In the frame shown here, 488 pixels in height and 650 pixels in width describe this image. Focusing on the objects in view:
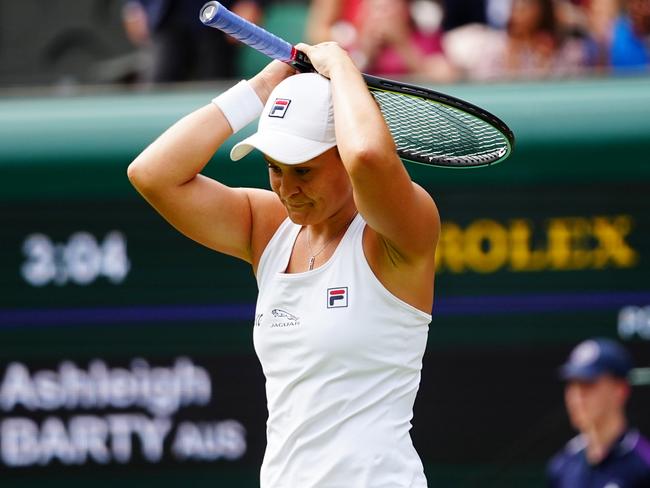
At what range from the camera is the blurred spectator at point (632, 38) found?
20.7 ft

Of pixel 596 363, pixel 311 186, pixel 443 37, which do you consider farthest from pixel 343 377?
pixel 443 37

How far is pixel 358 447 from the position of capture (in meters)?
2.94

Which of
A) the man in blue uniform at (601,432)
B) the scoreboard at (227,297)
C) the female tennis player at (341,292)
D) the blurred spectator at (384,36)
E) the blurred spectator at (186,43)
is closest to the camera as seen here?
the female tennis player at (341,292)

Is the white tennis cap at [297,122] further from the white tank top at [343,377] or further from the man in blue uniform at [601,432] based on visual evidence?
the man in blue uniform at [601,432]

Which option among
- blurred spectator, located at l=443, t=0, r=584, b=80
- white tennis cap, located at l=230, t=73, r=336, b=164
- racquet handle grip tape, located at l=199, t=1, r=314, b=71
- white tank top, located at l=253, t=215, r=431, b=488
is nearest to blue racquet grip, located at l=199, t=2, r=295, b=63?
racquet handle grip tape, located at l=199, t=1, r=314, b=71

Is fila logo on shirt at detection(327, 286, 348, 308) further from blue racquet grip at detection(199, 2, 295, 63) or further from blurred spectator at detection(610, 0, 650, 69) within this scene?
blurred spectator at detection(610, 0, 650, 69)

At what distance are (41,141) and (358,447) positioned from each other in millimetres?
3357

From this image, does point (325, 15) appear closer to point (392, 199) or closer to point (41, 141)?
point (41, 141)

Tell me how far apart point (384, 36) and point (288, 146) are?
3438 mm

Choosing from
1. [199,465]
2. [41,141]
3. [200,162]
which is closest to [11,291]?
[41,141]

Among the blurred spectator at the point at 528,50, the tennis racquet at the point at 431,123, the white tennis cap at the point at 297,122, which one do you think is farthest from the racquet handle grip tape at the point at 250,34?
the blurred spectator at the point at 528,50

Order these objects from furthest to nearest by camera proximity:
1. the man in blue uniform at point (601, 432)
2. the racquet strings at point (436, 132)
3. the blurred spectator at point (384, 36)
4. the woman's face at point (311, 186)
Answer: the blurred spectator at point (384, 36), the man in blue uniform at point (601, 432), the racquet strings at point (436, 132), the woman's face at point (311, 186)

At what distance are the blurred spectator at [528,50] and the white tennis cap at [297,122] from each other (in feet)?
10.7

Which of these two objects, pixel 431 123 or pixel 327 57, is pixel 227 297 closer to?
pixel 431 123
